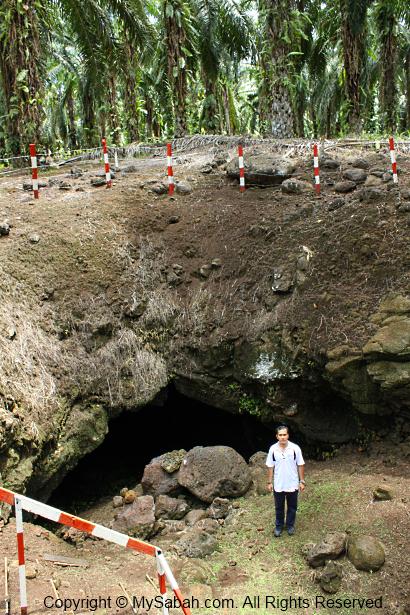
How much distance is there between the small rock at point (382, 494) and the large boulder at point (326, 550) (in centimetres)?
68

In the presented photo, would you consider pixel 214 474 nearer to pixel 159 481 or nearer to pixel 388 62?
pixel 159 481

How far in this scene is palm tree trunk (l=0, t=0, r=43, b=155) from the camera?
33.7 feet

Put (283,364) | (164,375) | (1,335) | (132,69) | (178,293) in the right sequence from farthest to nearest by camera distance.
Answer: (132,69) → (178,293) → (164,375) → (283,364) → (1,335)

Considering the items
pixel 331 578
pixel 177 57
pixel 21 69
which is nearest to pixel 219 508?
pixel 331 578

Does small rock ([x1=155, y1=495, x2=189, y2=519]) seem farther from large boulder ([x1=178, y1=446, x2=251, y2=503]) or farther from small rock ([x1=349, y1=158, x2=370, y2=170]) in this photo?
small rock ([x1=349, y1=158, x2=370, y2=170])

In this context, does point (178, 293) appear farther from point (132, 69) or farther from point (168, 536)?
point (132, 69)

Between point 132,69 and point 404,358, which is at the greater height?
point 132,69

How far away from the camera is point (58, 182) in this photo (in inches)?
387

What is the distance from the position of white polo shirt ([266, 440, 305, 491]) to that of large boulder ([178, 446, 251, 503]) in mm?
1257

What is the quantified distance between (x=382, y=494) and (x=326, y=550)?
3.15 ft

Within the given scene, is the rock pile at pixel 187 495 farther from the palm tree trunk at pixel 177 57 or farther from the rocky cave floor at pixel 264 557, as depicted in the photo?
the palm tree trunk at pixel 177 57

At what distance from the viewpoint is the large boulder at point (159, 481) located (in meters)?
6.52

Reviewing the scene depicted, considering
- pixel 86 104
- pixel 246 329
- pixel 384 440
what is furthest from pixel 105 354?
pixel 86 104

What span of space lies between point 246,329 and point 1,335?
3260 mm
